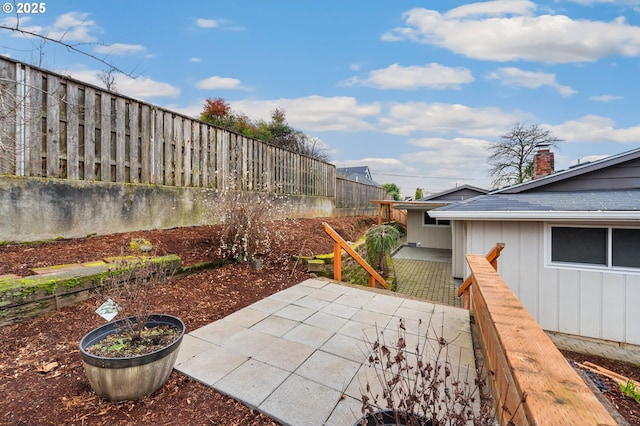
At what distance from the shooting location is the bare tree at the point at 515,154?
16.9m

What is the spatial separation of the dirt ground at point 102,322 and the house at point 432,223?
31.2ft

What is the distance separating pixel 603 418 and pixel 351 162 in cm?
3462

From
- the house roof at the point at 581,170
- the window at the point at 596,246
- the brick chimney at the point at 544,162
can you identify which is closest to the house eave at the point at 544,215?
the window at the point at 596,246

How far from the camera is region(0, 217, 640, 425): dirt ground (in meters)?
1.69

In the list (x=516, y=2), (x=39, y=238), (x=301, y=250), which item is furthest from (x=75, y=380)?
(x=516, y=2)

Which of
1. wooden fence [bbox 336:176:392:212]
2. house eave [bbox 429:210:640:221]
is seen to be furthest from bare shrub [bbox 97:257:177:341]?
wooden fence [bbox 336:176:392:212]

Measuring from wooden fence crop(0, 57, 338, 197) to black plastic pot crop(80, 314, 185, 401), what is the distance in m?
2.85

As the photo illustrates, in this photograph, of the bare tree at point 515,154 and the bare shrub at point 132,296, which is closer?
the bare shrub at point 132,296

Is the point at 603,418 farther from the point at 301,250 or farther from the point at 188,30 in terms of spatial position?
the point at 188,30

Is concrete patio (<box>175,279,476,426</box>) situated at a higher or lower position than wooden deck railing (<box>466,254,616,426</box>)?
lower

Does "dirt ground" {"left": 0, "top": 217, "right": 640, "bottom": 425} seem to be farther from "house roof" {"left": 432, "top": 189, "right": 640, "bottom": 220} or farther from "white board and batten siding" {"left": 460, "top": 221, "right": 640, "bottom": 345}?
"house roof" {"left": 432, "top": 189, "right": 640, "bottom": 220}

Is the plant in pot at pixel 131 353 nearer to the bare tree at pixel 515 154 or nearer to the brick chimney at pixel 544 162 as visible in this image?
the brick chimney at pixel 544 162

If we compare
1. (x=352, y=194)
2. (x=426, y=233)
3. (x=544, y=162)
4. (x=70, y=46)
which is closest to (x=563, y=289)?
(x=544, y=162)

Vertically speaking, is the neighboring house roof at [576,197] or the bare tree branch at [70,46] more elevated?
the bare tree branch at [70,46]
